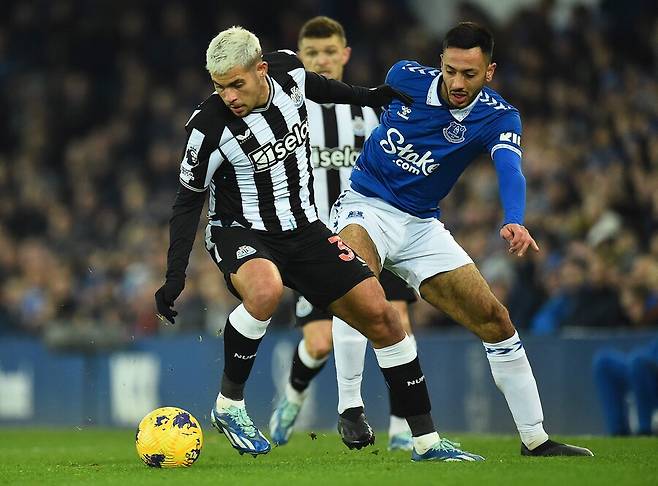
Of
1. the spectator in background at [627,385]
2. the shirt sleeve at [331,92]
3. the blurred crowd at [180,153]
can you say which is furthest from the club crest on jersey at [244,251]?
the blurred crowd at [180,153]

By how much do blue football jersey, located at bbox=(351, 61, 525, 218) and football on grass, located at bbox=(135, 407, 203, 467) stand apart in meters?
1.81

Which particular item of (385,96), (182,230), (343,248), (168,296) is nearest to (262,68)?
(385,96)

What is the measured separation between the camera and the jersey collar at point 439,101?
7.75 metres

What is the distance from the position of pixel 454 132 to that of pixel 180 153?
12258 millimetres

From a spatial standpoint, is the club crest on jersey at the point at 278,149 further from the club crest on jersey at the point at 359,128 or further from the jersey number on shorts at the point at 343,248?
the club crest on jersey at the point at 359,128

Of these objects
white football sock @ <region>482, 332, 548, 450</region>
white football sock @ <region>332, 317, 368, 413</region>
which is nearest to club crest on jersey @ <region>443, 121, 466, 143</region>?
white football sock @ <region>482, 332, 548, 450</region>

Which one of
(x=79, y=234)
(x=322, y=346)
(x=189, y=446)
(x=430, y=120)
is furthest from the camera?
(x=79, y=234)

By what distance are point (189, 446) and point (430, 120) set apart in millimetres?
2283

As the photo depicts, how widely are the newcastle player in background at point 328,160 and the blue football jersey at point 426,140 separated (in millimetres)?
1224

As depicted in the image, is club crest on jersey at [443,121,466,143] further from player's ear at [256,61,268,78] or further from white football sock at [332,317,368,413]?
white football sock at [332,317,368,413]

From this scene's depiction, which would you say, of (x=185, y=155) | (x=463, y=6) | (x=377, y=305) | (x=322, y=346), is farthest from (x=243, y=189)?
(x=463, y=6)

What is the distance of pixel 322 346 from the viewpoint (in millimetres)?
9656

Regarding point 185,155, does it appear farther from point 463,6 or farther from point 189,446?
point 463,6

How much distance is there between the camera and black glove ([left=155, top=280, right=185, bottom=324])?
7.24 metres
